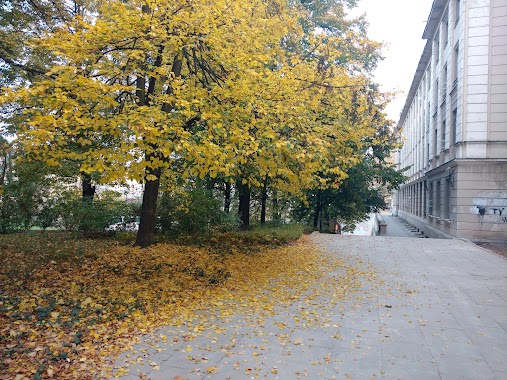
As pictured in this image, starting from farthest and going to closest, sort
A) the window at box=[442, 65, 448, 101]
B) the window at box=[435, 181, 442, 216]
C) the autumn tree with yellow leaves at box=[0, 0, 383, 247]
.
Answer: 1. the window at box=[435, 181, 442, 216]
2. the window at box=[442, 65, 448, 101]
3. the autumn tree with yellow leaves at box=[0, 0, 383, 247]

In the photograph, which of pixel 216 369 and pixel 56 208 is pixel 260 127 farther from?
pixel 56 208

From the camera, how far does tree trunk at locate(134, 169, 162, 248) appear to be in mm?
10609

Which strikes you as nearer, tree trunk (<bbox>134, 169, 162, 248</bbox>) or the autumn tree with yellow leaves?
the autumn tree with yellow leaves

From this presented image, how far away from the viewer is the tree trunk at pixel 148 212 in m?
10.6

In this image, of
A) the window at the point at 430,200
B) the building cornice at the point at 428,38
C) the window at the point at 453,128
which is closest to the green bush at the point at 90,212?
the building cornice at the point at 428,38

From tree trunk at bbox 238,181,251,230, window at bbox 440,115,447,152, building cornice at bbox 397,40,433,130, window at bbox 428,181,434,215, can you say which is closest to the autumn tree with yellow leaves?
tree trunk at bbox 238,181,251,230

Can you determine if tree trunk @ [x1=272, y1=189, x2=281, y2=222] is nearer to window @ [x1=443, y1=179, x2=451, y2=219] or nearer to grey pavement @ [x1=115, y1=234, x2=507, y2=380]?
window @ [x1=443, y1=179, x2=451, y2=219]

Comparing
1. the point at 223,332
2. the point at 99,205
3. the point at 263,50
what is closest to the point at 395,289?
the point at 223,332

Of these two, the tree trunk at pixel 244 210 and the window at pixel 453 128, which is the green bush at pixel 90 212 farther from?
the window at pixel 453 128

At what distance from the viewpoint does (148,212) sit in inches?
423

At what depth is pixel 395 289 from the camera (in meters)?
7.70

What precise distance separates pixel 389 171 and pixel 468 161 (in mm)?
6476

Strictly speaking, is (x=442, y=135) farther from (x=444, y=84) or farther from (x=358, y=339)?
(x=358, y=339)

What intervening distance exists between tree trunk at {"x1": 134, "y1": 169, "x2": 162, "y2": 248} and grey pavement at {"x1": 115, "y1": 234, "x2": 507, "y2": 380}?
4.86m
